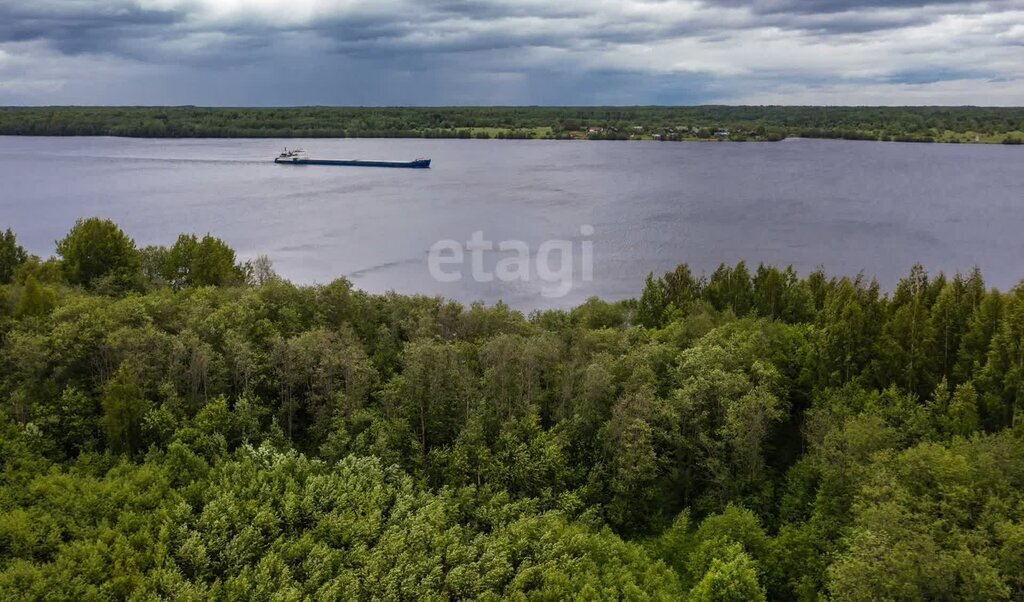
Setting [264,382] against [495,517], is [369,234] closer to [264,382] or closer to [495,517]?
[264,382]

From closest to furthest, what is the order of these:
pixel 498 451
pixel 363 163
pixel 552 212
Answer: pixel 498 451 → pixel 552 212 → pixel 363 163

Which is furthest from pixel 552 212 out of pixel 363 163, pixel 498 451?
pixel 363 163

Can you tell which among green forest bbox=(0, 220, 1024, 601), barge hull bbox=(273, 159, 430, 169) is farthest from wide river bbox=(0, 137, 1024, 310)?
green forest bbox=(0, 220, 1024, 601)

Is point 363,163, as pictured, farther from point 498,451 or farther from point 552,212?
point 498,451

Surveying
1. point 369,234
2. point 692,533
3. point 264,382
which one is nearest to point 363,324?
point 264,382

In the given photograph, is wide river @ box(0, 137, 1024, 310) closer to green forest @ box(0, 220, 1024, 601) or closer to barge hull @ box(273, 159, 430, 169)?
barge hull @ box(273, 159, 430, 169)

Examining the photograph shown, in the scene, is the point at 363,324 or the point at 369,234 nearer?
the point at 363,324
